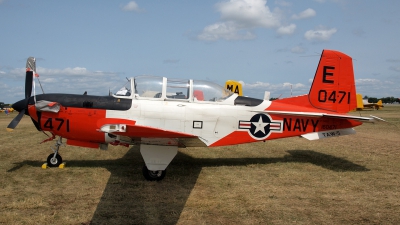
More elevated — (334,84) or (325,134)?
(334,84)

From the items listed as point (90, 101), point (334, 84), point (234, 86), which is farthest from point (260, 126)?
point (234, 86)

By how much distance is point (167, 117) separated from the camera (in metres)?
7.01

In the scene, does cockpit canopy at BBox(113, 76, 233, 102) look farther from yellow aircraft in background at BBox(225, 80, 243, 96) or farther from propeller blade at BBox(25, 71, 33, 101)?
yellow aircraft in background at BBox(225, 80, 243, 96)

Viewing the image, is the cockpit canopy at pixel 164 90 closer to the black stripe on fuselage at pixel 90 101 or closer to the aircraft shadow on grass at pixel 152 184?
the black stripe on fuselage at pixel 90 101

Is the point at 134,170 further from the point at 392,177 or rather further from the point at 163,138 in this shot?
the point at 392,177

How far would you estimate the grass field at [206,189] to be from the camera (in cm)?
476

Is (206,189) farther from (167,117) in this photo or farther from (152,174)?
(167,117)

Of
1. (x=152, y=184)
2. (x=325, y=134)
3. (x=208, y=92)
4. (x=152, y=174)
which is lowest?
(x=152, y=184)

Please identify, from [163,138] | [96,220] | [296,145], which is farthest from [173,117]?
[296,145]

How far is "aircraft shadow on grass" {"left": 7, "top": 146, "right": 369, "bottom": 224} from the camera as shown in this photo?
15.6ft

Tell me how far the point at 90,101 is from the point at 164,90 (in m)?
1.66

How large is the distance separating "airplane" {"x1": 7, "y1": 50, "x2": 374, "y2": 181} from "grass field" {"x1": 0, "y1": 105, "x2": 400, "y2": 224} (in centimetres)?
75

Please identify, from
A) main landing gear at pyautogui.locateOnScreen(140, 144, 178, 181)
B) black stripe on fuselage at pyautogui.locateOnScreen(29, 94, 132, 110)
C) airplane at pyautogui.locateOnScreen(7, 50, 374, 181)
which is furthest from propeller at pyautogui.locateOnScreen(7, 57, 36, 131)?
main landing gear at pyautogui.locateOnScreen(140, 144, 178, 181)

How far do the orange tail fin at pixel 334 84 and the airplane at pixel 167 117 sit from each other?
0.36 meters
